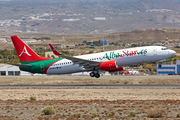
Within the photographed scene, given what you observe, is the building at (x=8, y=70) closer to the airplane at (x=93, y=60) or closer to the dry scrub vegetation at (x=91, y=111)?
the airplane at (x=93, y=60)

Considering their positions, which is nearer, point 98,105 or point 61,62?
point 98,105

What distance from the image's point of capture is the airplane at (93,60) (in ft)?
160

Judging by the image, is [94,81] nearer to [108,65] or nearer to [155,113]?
[108,65]

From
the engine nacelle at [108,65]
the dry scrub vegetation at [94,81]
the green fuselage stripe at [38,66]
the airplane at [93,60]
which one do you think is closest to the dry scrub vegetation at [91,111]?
the engine nacelle at [108,65]

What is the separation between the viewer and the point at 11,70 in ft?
304

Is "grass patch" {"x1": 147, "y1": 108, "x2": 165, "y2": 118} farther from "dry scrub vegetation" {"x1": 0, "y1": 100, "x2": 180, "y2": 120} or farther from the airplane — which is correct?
the airplane

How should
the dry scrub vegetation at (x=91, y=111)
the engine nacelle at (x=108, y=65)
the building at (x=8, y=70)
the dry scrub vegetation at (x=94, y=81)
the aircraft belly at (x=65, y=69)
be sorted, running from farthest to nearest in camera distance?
1. the building at (x=8, y=70)
2. the dry scrub vegetation at (x=94, y=81)
3. the aircraft belly at (x=65, y=69)
4. the engine nacelle at (x=108, y=65)
5. the dry scrub vegetation at (x=91, y=111)

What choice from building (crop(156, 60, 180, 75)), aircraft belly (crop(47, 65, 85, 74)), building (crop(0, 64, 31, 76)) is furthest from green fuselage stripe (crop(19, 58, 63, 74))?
building (crop(156, 60, 180, 75))

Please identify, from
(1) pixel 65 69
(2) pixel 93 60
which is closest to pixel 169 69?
(2) pixel 93 60

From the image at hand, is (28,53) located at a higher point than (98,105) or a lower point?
higher

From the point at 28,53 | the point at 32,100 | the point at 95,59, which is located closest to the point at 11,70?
the point at 28,53

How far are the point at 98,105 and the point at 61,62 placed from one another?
2479 centimetres

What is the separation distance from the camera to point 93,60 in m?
52.0

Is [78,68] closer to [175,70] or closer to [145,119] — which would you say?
[145,119]
